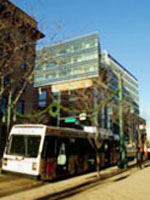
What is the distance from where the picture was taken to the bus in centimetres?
1048

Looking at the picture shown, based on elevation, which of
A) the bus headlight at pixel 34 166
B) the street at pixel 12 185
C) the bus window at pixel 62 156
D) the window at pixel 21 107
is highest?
the window at pixel 21 107

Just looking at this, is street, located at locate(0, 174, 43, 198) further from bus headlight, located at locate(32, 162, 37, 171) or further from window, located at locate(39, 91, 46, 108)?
window, located at locate(39, 91, 46, 108)

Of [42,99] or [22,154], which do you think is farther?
[42,99]

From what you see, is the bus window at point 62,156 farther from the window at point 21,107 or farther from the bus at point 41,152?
the window at point 21,107

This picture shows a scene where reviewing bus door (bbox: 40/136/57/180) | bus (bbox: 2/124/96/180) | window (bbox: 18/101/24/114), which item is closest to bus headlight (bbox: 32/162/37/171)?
bus (bbox: 2/124/96/180)

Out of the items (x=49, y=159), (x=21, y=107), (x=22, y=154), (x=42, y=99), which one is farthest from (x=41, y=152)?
(x=42, y=99)

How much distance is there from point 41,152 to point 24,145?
3.91ft

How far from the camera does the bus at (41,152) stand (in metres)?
10.5

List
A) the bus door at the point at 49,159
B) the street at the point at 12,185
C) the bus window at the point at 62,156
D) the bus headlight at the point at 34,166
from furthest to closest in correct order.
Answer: the bus window at the point at 62,156
the bus door at the point at 49,159
the bus headlight at the point at 34,166
the street at the point at 12,185

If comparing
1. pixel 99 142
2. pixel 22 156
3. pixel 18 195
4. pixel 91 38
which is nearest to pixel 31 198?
pixel 18 195

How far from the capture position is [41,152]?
411 inches

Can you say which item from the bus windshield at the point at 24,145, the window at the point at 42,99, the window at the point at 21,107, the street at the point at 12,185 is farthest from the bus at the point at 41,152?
the window at the point at 42,99

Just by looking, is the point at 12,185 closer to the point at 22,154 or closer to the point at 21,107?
the point at 22,154

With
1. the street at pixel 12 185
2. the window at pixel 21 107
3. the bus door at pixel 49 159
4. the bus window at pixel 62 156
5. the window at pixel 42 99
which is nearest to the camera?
the street at pixel 12 185
